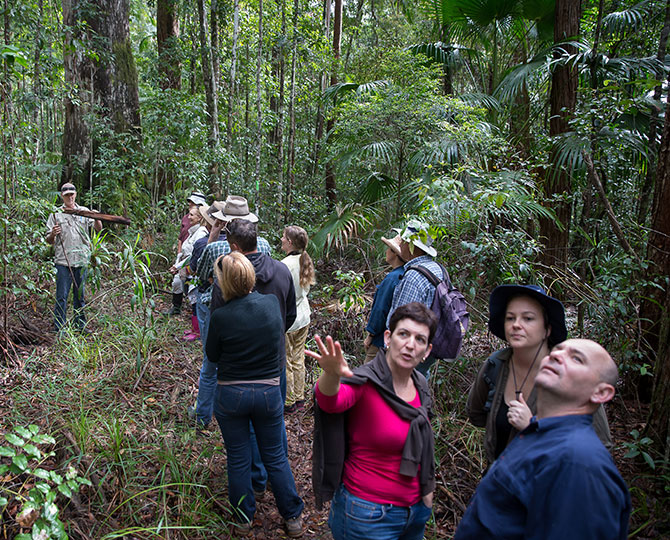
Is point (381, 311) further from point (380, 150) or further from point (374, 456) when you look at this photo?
point (380, 150)

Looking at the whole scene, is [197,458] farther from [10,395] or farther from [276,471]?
[10,395]

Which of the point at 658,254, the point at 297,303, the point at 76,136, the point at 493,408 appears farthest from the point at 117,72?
the point at 493,408

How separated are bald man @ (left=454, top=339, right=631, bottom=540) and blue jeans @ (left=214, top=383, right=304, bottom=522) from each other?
5.77 ft

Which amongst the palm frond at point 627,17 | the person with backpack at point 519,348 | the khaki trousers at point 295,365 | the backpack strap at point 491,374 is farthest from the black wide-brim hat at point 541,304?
the palm frond at point 627,17

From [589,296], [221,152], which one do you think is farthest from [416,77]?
[589,296]

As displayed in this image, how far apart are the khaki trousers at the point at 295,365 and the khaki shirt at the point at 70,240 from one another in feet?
9.97

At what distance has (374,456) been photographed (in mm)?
2166

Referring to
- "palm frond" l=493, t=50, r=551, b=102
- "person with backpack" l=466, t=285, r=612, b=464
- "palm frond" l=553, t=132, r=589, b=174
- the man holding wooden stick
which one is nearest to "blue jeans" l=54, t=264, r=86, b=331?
the man holding wooden stick

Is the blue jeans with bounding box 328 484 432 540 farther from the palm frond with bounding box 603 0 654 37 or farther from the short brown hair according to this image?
the palm frond with bounding box 603 0 654 37

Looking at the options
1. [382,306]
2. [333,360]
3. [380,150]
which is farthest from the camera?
[380,150]

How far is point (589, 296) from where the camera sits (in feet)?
15.1

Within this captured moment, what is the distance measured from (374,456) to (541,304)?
1.11 metres

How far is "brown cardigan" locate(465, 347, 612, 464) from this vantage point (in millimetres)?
2115

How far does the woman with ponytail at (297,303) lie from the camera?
15.5 ft
